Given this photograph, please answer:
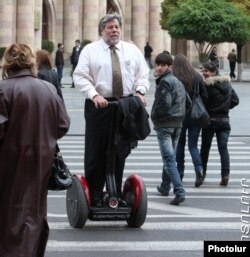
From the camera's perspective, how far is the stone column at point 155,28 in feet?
222

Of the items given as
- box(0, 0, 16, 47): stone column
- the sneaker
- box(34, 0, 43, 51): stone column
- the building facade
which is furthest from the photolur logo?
box(34, 0, 43, 51): stone column

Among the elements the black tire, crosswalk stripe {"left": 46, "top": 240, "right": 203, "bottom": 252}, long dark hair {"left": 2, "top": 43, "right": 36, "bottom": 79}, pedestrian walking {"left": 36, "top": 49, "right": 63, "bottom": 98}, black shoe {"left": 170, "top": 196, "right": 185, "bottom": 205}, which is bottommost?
black shoe {"left": 170, "top": 196, "right": 185, "bottom": 205}

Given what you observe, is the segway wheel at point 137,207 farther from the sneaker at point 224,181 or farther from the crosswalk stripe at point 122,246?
the sneaker at point 224,181

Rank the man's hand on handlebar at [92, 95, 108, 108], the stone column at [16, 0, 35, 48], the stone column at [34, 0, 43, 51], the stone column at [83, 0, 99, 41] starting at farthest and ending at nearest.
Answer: the stone column at [83, 0, 99, 41], the stone column at [34, 0, 43, 51], the stone column at [16, 0, 35, 48], the man's hand on handlebar at [92, 95, 108, 108]

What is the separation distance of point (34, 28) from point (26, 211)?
40.5 metres

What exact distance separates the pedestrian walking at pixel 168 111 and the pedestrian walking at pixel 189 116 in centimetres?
74

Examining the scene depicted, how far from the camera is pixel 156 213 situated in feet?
37.9

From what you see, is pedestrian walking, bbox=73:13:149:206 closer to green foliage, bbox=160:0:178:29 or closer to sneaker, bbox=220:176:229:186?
Answer: sneaker, bbox=220:176:229:186

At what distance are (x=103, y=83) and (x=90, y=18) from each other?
48925mm

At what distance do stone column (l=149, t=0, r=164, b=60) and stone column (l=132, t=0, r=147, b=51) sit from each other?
0.85 metres

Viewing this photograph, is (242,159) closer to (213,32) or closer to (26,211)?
(26,211)

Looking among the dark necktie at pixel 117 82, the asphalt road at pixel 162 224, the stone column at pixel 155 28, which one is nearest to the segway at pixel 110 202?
the asphalt road at pixel 162 224

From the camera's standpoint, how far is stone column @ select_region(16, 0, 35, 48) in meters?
46.2

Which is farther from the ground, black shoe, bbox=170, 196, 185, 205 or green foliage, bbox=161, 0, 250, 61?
green foliage, bbox=161, 0, 250, 61
